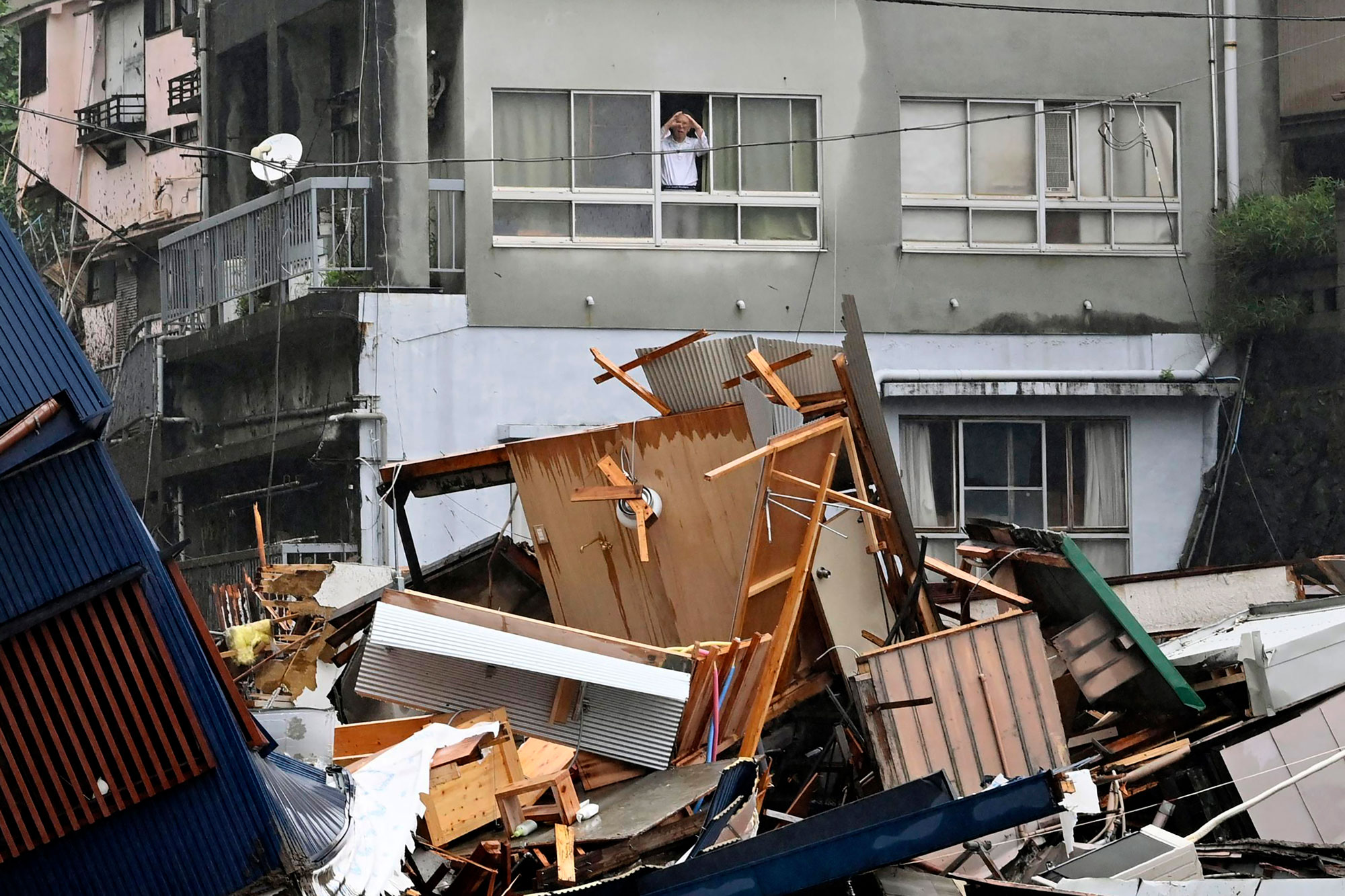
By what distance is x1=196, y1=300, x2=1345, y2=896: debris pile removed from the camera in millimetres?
6809

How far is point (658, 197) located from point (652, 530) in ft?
25.2

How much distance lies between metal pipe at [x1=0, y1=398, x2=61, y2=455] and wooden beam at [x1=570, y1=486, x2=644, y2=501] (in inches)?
160

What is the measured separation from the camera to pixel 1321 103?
744 inches

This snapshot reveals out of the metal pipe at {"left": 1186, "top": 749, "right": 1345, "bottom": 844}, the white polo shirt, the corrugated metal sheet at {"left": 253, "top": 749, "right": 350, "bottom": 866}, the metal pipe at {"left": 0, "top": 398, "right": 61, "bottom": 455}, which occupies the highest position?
the white polo shirt

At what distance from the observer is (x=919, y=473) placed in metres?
16.9

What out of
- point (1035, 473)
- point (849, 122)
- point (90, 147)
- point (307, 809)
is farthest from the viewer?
point (90, 147)

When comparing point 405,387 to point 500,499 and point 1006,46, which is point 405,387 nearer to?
point 500,499

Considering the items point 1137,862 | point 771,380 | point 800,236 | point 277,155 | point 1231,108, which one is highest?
point 1231,108

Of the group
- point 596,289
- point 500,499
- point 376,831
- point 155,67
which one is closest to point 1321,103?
point 596,289

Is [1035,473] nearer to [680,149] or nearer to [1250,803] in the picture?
[680,149]

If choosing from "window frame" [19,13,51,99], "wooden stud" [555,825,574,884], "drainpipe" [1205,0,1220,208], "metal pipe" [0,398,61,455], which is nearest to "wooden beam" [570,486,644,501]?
"wooden stud" [555,825,574,884]

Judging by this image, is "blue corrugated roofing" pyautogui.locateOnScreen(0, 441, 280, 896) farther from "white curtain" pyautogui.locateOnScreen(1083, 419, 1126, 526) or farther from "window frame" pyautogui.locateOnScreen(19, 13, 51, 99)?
"window frame" pyautogui.locateOnScreen(19, 13, 51, 99)

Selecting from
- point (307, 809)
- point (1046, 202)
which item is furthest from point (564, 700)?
point (1046, 202)

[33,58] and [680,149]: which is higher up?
[33,58]
